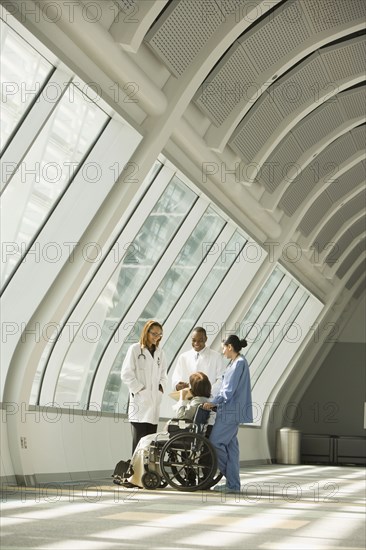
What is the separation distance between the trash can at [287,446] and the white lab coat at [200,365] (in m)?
10.8

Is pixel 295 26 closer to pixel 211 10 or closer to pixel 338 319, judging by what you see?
pixel 211 10

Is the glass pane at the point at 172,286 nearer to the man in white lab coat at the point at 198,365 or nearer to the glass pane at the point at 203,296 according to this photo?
the glass pane at the point at 203,296

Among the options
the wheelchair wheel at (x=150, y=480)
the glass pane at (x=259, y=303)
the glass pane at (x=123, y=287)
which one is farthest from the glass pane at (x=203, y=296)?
the wheelchair wheel at (x=150, y=480)

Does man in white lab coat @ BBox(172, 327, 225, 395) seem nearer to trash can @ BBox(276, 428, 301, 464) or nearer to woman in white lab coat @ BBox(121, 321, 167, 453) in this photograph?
woman in white lab coat @ BBox(121, 321, 167, 453)

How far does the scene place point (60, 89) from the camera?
8422mm

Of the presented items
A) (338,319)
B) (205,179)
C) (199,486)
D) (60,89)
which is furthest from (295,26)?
(338,319)

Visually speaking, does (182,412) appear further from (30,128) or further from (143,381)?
(30,128)

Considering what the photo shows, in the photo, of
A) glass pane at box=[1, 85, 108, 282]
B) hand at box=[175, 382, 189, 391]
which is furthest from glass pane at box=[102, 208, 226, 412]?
glass pane at box=[1, 85, 108, 282]

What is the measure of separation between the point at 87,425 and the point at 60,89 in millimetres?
3958

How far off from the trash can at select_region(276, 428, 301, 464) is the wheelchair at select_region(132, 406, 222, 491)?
39.2 feet

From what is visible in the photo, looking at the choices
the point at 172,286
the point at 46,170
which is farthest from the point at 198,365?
the point at 172,286

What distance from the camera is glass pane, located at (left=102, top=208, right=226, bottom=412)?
42.7 feet

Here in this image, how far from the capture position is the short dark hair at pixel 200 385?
9531mm

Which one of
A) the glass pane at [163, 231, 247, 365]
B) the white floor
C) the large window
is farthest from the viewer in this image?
the large window
